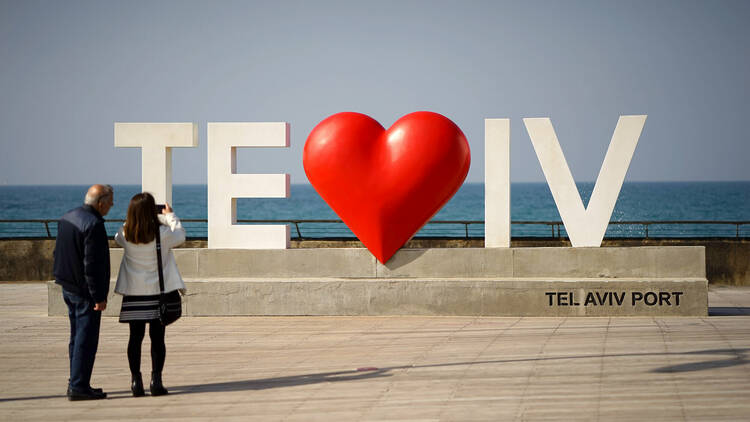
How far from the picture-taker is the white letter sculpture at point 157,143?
14.5 meters

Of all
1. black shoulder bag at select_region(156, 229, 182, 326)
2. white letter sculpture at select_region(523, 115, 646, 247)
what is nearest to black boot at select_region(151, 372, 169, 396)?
black shoulder bag at select_region(156, 229, 182, 326)

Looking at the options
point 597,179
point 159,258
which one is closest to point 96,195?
point 159,258

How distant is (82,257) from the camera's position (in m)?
7.57

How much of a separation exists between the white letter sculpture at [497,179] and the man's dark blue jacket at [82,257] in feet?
25.8

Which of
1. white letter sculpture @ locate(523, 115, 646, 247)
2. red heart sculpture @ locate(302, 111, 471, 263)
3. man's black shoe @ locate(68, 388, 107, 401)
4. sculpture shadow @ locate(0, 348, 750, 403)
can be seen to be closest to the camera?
man's black shoe @ locate(68, 388, 107, 401)

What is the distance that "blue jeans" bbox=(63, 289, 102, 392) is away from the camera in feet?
24.8

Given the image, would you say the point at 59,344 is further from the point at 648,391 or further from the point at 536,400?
the point at 648,391

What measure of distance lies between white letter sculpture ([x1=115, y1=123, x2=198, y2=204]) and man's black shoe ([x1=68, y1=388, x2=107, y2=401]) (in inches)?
270

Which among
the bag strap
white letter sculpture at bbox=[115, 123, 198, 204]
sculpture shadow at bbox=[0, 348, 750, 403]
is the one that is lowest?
sculpture shadow at bbox=[0, 348, 750, 403]

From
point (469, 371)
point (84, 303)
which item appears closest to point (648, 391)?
point (469, 371)

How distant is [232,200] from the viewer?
14703 millimetres

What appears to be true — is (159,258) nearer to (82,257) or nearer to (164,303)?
(164,303)

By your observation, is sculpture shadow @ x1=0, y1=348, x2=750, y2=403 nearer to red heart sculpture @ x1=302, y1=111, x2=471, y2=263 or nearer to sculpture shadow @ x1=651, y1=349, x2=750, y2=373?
sculpture shadow @ x1=651, y1=349, x2=750, y2=373

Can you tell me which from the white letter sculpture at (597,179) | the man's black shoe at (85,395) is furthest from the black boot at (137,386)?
the white letter sculpture at (597,179)
